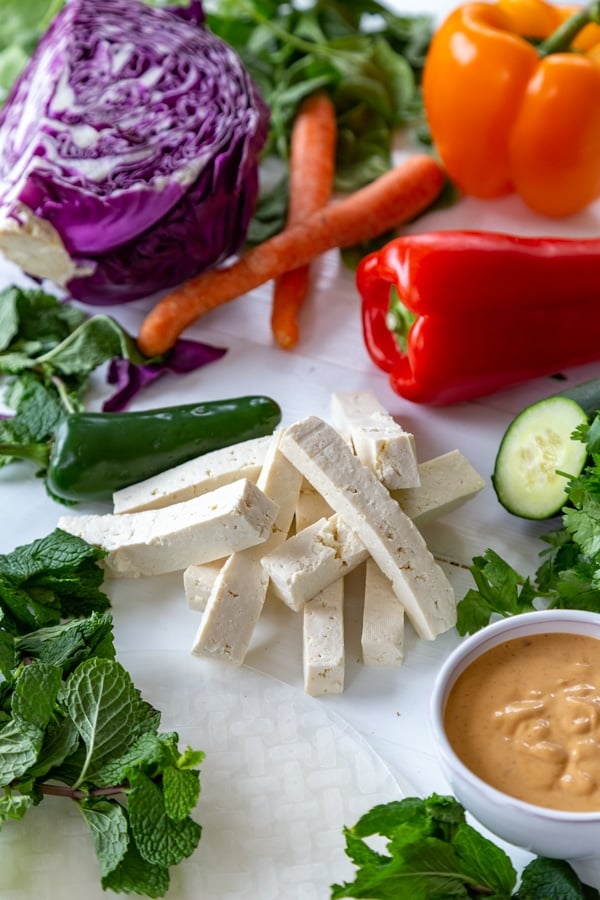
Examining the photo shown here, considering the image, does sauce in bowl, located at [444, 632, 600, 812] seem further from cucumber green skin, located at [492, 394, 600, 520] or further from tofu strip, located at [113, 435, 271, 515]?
tofu strip, located at [113, 435, 271, 515]

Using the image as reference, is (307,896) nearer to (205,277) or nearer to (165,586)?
(165,586)

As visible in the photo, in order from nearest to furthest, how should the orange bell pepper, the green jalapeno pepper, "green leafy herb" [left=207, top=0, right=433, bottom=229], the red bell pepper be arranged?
the green jalapeno pepper → the red bell pepper → the orange bell pepper → "green leafy herb" [left=207, top=0, right=433, bottom=229]

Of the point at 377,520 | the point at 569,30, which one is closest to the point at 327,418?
the point at 377,520

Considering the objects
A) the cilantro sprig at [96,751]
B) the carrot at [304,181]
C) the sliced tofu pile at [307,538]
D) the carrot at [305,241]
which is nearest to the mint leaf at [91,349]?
the carrot at [305,241]

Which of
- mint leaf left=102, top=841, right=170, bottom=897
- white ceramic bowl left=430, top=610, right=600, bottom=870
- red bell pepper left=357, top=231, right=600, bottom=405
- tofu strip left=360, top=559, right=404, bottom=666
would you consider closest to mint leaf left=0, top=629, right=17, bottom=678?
mint leaf left=102, top=841, right=170, bottom=897

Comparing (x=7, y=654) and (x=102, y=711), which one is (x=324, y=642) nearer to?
(x=102, y=711)
